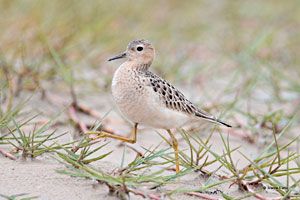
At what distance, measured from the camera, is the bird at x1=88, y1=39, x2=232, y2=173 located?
3.49 m

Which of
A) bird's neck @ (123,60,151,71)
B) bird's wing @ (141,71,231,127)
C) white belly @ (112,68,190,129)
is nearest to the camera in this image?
white belly @ (112,68,190,129)

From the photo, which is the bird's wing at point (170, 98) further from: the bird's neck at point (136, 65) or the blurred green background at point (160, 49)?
the blurred green background at point (160, 49)

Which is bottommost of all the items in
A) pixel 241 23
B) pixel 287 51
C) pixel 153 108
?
pixel 153 108

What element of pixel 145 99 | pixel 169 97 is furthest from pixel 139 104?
pixel 169 97

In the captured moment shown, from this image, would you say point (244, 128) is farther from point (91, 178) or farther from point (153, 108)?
point (91, 178)

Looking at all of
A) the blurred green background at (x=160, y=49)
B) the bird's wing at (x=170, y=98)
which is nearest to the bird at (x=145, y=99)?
the bird's wing at (x=170, y=98)

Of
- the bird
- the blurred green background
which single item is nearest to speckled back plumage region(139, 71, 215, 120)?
the bird

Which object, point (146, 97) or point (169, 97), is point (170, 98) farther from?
point (146, 97)

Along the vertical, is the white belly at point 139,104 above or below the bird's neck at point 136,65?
below

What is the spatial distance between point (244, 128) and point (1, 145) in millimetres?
1795

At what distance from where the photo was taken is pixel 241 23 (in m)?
8.21

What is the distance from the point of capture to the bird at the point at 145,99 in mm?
3490

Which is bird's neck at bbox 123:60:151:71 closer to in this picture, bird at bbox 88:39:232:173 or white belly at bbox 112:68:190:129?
bird at bbox 88:39:232:173

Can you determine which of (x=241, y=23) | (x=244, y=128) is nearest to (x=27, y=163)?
(x=244, y=128)
